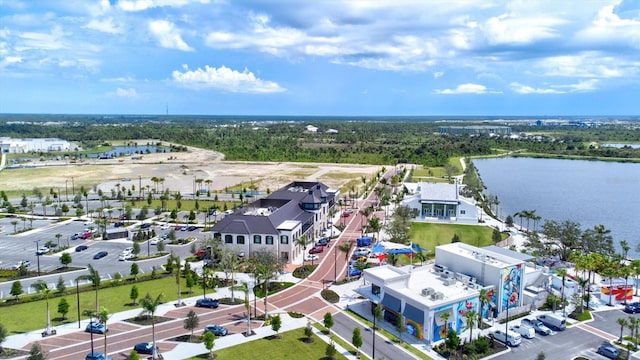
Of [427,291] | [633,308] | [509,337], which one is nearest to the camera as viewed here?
[509,337]

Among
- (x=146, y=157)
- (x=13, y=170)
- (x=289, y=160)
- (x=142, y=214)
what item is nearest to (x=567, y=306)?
(x=142, y=214)

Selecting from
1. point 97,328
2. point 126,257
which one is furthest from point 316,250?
point 97,328

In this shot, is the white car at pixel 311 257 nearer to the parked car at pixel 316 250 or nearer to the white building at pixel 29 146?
the parked car at pixel 316 250

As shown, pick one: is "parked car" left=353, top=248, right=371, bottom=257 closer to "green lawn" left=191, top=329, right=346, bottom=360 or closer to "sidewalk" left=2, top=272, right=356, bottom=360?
"sidewalk" left=2, top=272, right=356, bottom=360

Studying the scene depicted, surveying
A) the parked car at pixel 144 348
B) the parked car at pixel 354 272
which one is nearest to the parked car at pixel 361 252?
the parked car at pixel 354 272

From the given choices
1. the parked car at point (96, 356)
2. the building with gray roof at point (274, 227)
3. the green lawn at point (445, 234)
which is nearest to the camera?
the parked car at point (96, 356)

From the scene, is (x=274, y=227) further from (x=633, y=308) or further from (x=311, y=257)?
(x=633, y=308)
